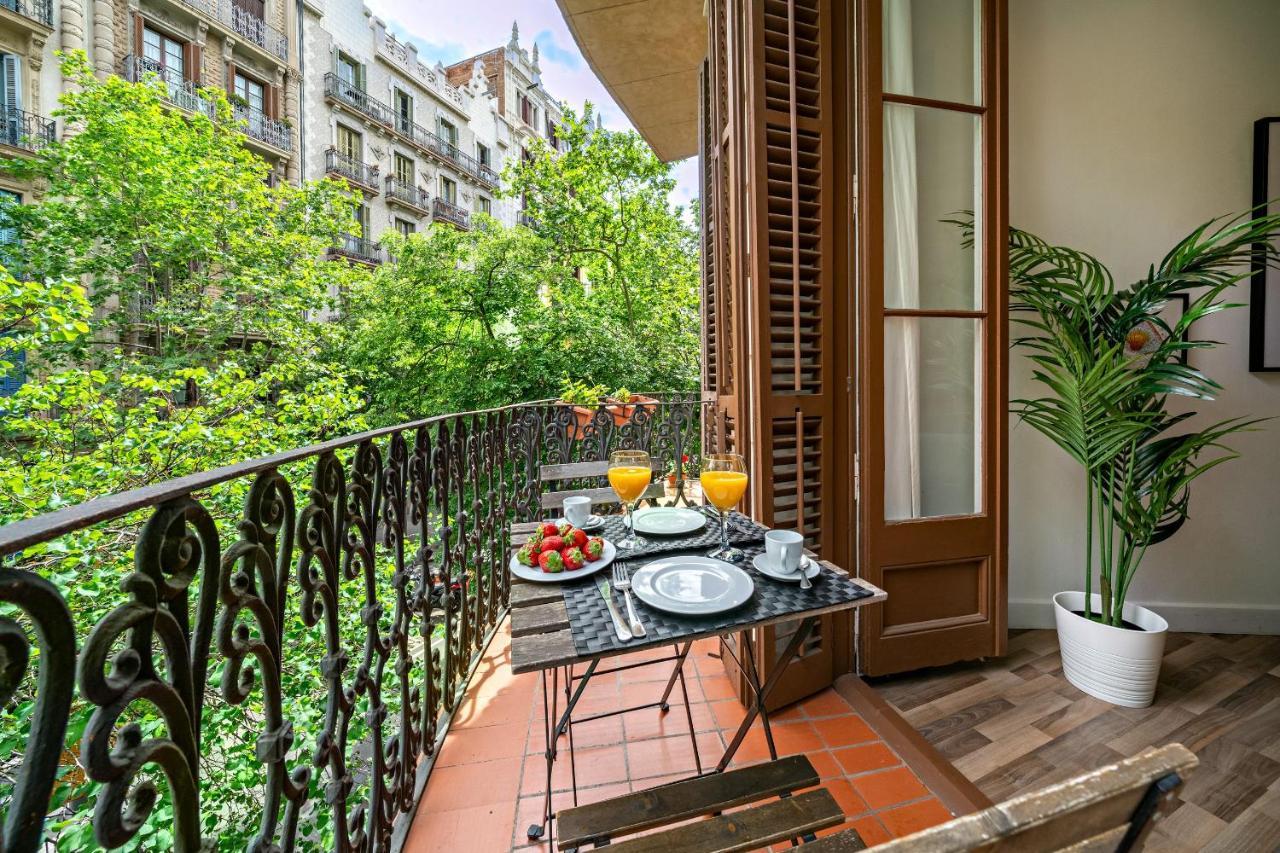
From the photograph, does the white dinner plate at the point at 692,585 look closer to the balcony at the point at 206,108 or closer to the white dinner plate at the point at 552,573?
the white dinner plate at the point at 552,573

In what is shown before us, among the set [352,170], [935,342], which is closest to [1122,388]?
[935,342]

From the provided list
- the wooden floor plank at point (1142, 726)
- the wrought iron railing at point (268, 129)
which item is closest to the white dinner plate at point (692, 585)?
the wooden floor plank at point (1142, 726)

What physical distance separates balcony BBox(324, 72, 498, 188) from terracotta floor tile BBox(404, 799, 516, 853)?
59.3 ft

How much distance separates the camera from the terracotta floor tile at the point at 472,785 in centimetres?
147

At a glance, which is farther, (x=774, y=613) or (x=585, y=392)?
(x=585, y=392)

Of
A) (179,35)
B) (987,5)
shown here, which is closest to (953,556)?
(987,5)

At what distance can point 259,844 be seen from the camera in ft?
2.75

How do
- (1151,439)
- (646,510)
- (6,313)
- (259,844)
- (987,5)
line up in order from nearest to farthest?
1. (259,844)
2. (646,510)
3. (987,5)
4. (1151,439)
5. (6,313)

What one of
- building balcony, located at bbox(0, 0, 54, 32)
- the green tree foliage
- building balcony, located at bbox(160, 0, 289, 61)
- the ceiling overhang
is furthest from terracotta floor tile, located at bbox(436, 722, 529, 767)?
building balcony, located at bbox(160, 0, 289, 61)

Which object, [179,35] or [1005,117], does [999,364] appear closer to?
[1005,117]

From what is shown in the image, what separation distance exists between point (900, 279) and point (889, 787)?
1.81 m

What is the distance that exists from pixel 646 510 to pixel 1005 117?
2180 mm

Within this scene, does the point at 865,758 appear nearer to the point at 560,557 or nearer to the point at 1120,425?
the point at 560,557

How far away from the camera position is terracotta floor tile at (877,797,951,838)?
55.6 inches
